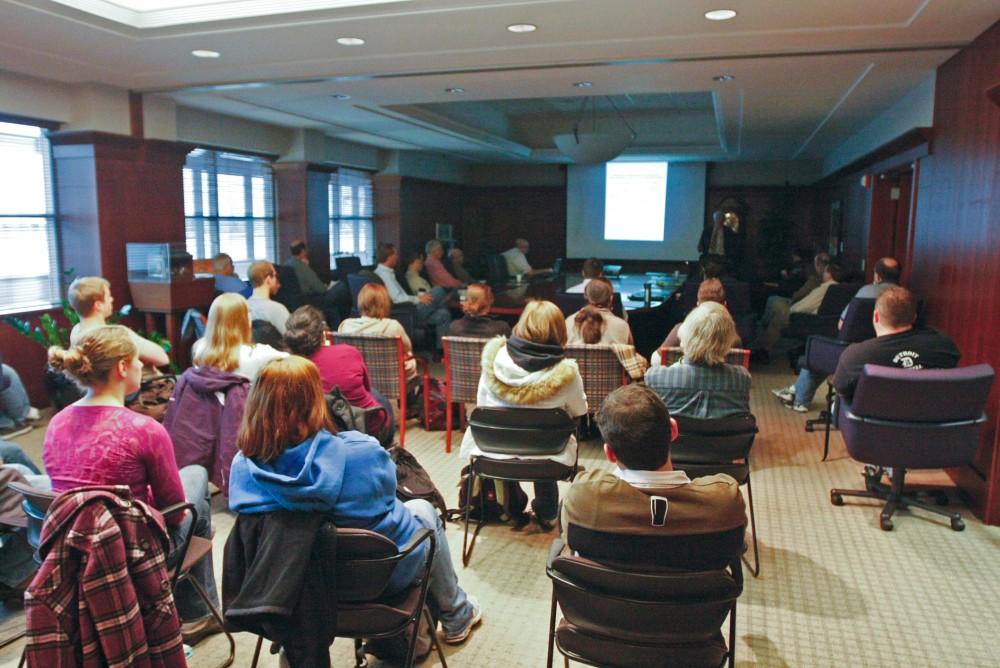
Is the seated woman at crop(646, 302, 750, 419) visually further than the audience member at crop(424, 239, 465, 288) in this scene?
No

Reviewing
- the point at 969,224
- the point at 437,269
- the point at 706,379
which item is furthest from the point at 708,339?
the point at 437,269

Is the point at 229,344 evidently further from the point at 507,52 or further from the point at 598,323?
the point at 507,52

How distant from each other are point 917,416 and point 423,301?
17.2ft

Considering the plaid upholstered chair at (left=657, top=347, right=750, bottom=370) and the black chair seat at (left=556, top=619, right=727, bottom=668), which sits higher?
the plaid upholstered chair at (left=657, top=347, right=750, bottom=370)

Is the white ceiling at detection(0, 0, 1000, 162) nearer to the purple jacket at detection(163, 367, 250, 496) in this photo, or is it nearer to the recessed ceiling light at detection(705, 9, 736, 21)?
the recessed ceiling light at detection(705, 9, 736, 21)

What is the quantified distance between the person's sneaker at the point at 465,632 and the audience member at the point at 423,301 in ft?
16.2

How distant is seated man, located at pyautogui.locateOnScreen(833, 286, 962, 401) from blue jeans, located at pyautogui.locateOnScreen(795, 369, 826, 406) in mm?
2098

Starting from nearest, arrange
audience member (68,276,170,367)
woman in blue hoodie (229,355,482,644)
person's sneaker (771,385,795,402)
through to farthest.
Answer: woman in blue hoodie (229,355,482,644), audience member (68,276,170,367), person's sneaker (771,385,795,402)

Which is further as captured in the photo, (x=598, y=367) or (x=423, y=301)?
(x=423, y=301)

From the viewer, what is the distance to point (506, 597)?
9.73 feet

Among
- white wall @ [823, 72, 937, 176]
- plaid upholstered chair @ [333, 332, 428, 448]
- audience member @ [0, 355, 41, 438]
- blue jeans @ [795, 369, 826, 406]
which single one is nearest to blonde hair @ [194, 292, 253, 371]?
plaid upholstered chair @ [333, 332, 428, 448]

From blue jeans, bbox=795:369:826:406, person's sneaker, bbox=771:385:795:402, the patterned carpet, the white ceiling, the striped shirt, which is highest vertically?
the white ceiling

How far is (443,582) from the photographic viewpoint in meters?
2.52

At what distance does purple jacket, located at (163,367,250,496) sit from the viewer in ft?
10.7
